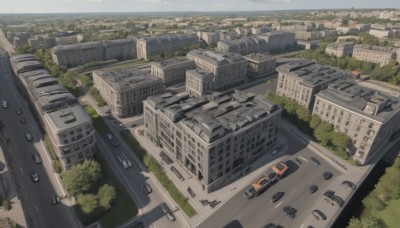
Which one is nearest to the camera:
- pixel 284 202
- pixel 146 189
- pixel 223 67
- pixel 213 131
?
pixel 213 131

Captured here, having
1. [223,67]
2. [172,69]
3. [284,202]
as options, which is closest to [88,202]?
[284,202]

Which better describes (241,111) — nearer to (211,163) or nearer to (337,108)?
(211,163)

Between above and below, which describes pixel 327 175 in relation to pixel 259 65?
below

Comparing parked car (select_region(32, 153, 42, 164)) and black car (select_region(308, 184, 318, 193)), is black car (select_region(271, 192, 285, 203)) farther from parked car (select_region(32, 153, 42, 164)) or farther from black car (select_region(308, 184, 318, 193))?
parked car (select_region(32, 153, 42, 164))

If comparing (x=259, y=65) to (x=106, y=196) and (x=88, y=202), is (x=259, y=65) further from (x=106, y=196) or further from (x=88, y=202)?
(x=88, y=202)

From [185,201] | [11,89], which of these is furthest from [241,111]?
[11,89]

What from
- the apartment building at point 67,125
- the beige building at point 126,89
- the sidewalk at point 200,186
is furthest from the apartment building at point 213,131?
the apartment building at point 67,125

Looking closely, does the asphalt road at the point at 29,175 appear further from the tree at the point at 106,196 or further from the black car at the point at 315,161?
the black car at the point at 315,161
